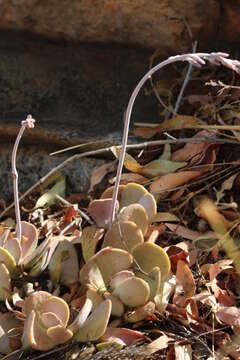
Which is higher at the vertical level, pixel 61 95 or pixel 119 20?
pixel 119 20

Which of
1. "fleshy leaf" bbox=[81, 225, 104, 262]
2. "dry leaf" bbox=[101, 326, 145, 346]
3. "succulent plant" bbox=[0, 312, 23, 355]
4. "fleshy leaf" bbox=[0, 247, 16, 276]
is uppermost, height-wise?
"fleshy leaf" bbox=[81, 225, 104, 262]

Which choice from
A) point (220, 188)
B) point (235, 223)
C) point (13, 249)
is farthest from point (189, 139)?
point (13, 249)

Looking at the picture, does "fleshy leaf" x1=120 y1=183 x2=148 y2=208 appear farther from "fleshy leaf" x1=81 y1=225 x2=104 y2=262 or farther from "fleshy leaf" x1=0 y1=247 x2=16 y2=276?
"fleshy leaf" x1=0 y1=247 x2=16 y2=276

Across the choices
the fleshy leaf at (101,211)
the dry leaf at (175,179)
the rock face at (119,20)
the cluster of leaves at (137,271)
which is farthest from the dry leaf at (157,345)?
the rock face at (119,20)

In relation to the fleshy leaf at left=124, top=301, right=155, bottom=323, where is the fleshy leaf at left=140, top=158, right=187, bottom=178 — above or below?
above

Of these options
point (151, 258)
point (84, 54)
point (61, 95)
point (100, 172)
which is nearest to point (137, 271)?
point (151, 258)

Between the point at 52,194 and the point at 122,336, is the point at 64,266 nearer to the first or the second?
the point at 122,336

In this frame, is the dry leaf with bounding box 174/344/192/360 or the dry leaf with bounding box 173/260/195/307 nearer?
the dry leaf with bounding box 174/344/192/360

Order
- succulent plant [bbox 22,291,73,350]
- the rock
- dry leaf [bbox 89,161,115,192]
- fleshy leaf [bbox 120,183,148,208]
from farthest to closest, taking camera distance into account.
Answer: the rock → dry leaf [bbox 89,161,115,192] → fleshy leaf [bbox 120,183,148,208] → succulent plant [bbox 22,291,73,350]

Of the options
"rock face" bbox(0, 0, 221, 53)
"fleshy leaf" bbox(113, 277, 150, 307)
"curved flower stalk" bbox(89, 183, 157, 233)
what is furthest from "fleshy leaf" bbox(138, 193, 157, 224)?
"rock face" bbox(0, 0, 221, 53)

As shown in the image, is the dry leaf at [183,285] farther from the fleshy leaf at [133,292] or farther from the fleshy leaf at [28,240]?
the fleshy leaf at [28,240]
